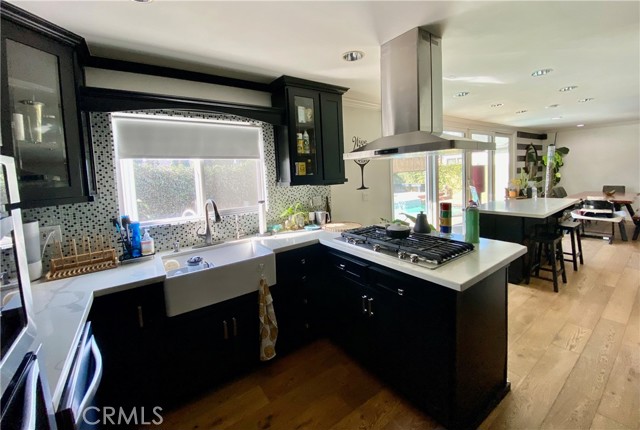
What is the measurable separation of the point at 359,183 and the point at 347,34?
1.87 meters

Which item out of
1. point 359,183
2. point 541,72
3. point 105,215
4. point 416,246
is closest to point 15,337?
point 105,215

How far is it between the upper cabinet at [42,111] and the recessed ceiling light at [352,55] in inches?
66.2

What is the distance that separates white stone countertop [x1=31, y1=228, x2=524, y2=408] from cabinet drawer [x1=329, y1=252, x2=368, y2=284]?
0.23 ft

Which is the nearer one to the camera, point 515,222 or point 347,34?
point 347,34

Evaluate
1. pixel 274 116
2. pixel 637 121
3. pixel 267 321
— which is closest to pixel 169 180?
pixel 274 116

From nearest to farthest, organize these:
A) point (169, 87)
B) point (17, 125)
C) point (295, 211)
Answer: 1. point (17, 125)
2. point (169, 87)
3. point (295, 211)

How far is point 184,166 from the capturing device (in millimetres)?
2408

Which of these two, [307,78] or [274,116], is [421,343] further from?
[307,78]

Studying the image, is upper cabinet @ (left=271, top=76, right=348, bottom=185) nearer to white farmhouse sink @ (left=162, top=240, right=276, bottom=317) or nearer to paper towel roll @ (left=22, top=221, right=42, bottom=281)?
white farmhouse sink @ (left=162, top=240, right=276, bottom=317)

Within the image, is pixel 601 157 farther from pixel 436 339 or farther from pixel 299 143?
pixel 436 339

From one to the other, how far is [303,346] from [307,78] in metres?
2.36

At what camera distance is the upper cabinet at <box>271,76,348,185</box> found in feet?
8.52

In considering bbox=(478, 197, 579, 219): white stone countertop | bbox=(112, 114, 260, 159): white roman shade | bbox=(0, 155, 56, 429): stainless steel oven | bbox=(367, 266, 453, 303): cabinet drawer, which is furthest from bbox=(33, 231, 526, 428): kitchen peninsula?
bbox=(478, 197, 579, 219): white stone countertop

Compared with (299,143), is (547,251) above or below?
below
